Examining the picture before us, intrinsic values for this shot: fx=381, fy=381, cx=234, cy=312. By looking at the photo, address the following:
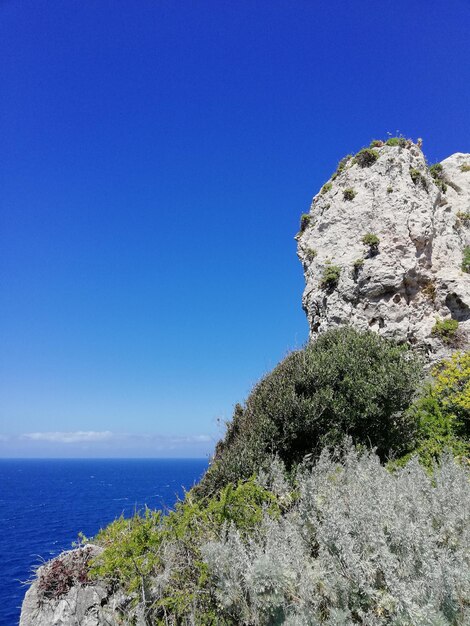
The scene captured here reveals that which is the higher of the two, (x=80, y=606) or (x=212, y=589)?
(x=212, y=589)

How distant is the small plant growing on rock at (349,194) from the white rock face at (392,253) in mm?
113

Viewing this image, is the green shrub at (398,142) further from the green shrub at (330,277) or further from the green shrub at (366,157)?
the green shrub at (330,277)

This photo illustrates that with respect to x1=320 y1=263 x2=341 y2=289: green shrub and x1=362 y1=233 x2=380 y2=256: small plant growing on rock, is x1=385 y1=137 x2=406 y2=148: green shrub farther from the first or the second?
x1=320 y1=263 x2=341 y2=289: green shrub

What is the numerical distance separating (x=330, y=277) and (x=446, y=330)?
16.8ft

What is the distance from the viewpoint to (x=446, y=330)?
15422 millimetres

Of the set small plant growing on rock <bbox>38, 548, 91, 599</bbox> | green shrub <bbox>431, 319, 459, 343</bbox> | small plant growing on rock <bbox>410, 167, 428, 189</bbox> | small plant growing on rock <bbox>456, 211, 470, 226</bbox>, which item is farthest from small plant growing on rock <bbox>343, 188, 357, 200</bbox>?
small plant growing on rock <bbox>38, 548, 91, 599</bbox>

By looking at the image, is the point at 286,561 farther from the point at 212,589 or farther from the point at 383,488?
the point at 383,488

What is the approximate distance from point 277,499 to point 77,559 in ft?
11.6

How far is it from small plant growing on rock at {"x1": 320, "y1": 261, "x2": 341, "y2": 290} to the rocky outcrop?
13.9 m

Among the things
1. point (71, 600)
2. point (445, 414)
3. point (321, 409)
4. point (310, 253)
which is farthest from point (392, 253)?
point (71, 600)

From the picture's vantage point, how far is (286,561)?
4.07 m

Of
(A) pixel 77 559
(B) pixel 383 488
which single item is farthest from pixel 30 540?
(B) pixel 383 488

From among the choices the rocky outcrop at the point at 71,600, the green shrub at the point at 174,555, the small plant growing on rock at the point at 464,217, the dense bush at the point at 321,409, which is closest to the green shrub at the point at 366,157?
the small plant growing on rock at the point at 464,217

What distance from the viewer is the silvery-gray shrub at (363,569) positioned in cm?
341
